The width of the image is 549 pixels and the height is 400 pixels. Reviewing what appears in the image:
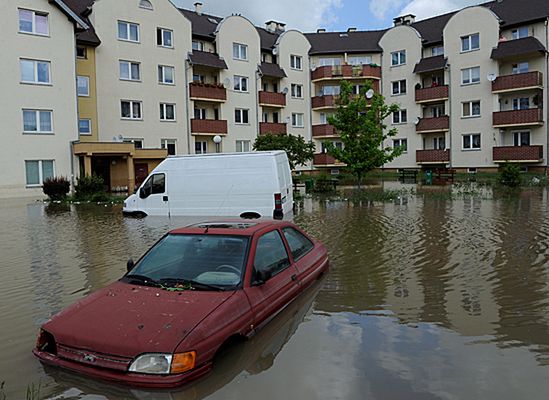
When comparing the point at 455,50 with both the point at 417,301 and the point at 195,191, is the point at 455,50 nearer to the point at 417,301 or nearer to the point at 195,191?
the point at 195,191

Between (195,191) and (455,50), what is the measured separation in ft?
119

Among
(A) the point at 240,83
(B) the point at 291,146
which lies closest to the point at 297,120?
(A) the point at 240,83

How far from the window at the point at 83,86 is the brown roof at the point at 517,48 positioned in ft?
104

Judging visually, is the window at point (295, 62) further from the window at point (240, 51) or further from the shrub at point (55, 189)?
the shrub at point (55, 189)

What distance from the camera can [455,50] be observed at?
46188 mm

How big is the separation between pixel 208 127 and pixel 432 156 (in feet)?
64.8

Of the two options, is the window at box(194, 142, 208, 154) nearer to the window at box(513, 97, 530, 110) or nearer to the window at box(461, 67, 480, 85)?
the window at box(461, 67, 480, 85)

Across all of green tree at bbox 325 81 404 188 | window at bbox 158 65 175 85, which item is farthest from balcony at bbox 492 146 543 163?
window at bbox 158 65 175 85

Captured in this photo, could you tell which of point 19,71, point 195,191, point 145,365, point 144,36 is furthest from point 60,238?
point 144,36

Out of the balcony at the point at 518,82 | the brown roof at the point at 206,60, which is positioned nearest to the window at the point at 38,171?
the brown roof at the point at 206,60

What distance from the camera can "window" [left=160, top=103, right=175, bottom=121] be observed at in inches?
1615

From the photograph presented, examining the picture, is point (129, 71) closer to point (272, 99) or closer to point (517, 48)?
point (272, 99)

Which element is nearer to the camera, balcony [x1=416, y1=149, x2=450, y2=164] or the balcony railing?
balcony [x1=416, y1=149, x2=450, y2=164]

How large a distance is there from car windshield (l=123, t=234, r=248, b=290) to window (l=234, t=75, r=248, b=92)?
40.7 metres
